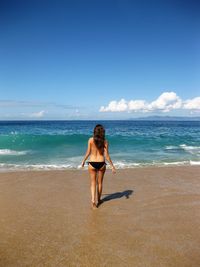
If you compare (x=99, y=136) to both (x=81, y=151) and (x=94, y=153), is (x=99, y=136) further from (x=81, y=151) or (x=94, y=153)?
(x=81, y=151)

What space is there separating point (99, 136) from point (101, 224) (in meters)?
1.82

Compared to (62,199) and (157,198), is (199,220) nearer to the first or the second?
(157,198)

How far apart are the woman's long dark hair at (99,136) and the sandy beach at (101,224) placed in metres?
1.49

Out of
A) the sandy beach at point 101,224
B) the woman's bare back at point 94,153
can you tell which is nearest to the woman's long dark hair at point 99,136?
the woman's bare back at point 94,153

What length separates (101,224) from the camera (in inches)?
178

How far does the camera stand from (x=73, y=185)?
734cm

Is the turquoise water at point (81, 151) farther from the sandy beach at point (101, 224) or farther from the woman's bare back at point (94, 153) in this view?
the woman's bare back at point (94, 153)

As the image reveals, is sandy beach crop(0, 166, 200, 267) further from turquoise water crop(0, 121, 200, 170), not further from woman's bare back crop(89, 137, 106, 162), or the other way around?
turquoise water crop(0, 121, 200, 170)

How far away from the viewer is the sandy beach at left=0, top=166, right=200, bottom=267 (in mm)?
3434

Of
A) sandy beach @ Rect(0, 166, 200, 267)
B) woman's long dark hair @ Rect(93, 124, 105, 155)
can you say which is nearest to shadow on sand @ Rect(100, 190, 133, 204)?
sandy beach @ Rect(0, 166, 200, 267)

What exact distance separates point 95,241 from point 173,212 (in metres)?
2.11

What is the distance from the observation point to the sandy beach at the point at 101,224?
3.43m

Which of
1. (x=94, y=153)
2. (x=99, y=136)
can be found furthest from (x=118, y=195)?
(x=99, y=136)

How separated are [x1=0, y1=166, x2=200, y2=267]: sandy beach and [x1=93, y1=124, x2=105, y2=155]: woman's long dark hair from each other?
1493mm
